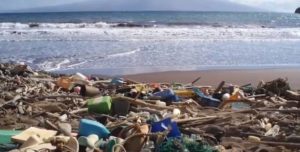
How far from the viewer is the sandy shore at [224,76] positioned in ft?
40.9

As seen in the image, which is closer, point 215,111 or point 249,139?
point 249,139

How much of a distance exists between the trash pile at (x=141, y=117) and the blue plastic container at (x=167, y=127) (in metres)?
0.01

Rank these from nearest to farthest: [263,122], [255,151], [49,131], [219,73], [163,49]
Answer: [255,151], [49,131], [263,122], [219,73], [163,49]

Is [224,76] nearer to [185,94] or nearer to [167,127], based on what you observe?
[185,94]

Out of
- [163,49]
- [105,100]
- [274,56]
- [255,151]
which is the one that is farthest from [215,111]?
[163,49]

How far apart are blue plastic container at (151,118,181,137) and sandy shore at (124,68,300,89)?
21.3ft

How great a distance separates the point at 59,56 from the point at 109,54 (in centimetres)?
185

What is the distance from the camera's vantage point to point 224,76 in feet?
43.0

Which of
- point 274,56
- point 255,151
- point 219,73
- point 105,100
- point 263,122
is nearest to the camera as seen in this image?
point 255,151

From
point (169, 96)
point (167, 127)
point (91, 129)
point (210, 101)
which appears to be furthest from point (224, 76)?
point (91, 129)

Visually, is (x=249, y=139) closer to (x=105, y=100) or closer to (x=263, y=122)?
(x=263, y=122)

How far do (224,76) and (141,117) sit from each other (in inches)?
275

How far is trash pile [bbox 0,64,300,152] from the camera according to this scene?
5.27 metres

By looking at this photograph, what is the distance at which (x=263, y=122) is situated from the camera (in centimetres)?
657
